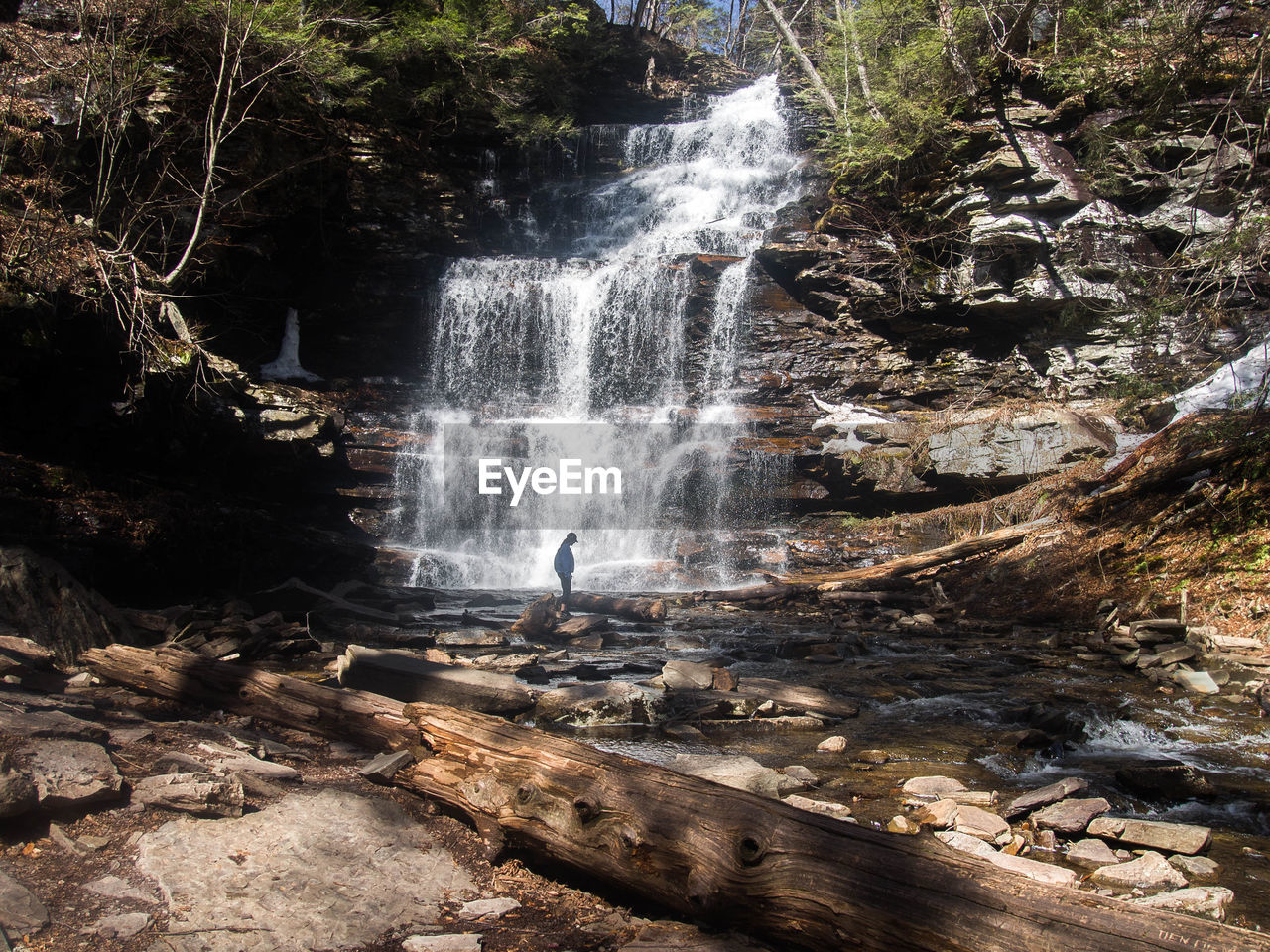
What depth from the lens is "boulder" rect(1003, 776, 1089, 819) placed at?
3658 millimetres

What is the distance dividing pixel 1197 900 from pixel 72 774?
4436 millimetres

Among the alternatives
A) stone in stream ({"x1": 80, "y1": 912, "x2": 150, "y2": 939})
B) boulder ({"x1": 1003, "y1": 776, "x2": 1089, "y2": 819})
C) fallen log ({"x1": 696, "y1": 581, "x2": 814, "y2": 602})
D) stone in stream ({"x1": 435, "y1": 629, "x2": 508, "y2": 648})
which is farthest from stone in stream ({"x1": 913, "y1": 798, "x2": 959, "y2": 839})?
fallen log ({"x1": 696, "y1": 581, "x2": 814, "y2": 602})

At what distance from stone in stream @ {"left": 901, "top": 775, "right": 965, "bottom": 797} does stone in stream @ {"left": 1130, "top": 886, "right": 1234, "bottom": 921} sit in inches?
45.6

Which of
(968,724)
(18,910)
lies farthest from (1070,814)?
(18,910)

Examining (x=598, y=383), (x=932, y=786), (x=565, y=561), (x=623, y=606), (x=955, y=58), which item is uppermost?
(x=955, y=58)

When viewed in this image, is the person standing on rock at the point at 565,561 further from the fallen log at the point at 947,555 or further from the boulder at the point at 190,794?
the boulder at the point at 190,794

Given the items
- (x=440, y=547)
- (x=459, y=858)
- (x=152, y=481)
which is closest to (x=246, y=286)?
(x=440, y=547)

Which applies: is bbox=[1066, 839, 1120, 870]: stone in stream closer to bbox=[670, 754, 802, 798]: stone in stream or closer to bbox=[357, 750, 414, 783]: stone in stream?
bbox=[670, 754, 802, 798]: stone in stream

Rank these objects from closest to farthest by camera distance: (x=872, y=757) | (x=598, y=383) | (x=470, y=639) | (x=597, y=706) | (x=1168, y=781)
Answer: (x=1168, y=781)
(x=872, y=757)
(x=597, y=706)
(x=470, y=639)
(x=598, y=383)

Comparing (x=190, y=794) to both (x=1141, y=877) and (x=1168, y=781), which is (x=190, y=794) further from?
(x=1168, y=781)

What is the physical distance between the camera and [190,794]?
2789mm

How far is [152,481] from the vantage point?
962cm

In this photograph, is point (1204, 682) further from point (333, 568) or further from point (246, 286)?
point (246, 286)

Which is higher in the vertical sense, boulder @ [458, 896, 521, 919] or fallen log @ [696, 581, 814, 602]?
boulder @ [458, 896, 521, 919]
